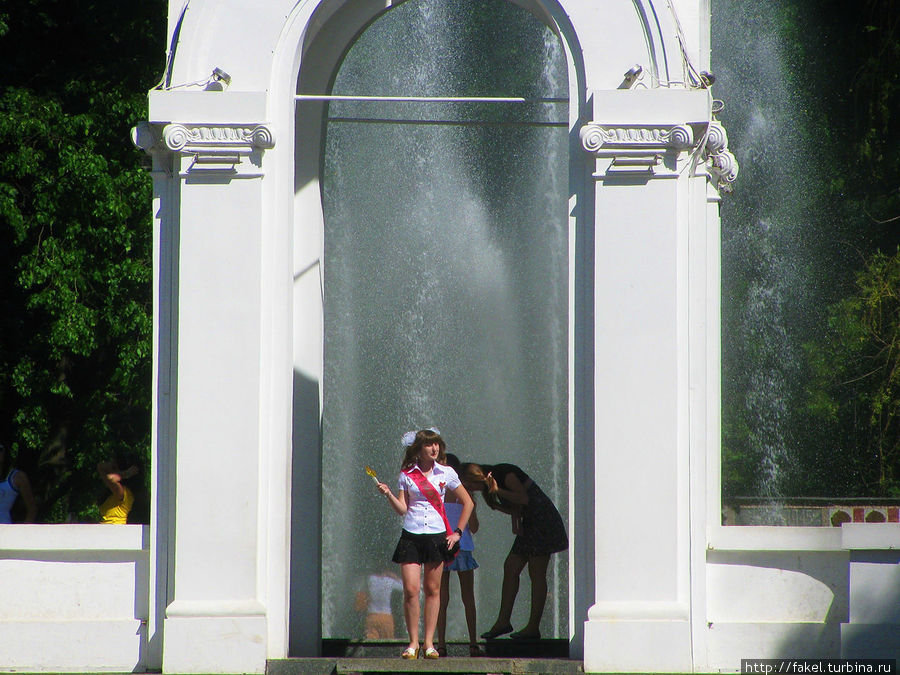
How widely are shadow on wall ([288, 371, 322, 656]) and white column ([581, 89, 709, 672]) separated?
2.47 m

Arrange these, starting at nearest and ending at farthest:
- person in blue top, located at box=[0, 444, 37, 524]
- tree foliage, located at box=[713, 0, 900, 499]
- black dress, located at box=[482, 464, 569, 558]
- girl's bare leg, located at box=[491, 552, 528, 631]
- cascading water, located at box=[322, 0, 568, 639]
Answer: black dress, located at box=[482, 464, 569, 558] → girl's bare leg, located at box=[491, 552, 528, 631] → person in blue top, located at box=[0, 444, 37, 524] → cascading water, located at box=[322, 0, 568, 639] → tree foliage, located at box=[713, 0, 900, 499]

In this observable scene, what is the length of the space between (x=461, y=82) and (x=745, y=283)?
5745 millimetres

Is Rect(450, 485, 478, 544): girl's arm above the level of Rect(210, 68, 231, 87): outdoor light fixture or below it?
below

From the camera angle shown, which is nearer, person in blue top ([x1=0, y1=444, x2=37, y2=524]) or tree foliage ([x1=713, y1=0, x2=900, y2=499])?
person in blue top ([x1=0, y1=444, x2=37, y2=524])

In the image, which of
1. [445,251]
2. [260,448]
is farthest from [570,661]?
[445,251]

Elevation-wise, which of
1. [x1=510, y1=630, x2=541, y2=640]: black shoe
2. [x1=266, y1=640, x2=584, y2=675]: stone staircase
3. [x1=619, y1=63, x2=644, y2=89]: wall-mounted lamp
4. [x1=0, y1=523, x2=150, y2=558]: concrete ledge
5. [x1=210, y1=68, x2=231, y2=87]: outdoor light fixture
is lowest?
[x1=510, y1=630, x2=541, y2=640]: black shoe

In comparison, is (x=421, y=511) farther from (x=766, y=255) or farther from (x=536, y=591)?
(x=766, y=255)

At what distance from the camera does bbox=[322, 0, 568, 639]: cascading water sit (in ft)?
55.8

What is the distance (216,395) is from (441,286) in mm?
9286

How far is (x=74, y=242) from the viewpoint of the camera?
18750mm

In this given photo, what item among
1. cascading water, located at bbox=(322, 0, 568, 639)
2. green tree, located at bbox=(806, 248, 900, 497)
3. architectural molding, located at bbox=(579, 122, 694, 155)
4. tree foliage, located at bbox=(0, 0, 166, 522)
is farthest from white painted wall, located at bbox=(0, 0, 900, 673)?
green tree, located at bbox=(806, 248, 900, 497)

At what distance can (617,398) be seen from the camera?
953cm

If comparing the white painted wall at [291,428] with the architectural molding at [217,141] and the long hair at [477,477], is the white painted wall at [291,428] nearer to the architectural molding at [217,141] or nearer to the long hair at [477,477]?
the architectural molding at [217,141]

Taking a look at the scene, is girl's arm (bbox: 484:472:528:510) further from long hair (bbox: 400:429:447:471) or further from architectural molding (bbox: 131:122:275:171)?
architectural molding (bbox: 131:122:275:171)
